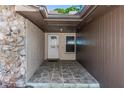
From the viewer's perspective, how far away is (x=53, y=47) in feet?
41.5

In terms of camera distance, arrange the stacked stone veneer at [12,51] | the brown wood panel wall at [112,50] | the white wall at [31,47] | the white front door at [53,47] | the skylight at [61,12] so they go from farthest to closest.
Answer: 1. the white front door at [53,47]
2. the skylight at [61,12]
3. the white wall at [31,47]
4. the stacked stone veneer at [12,51]
5. the brown wood panel wall at [112,50]

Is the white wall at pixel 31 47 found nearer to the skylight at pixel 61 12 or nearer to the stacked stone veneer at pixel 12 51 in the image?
the stacked stone veneer at pixel 12 51

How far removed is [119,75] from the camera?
3.63 metres

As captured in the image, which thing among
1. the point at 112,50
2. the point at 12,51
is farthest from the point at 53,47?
the point at 112,50

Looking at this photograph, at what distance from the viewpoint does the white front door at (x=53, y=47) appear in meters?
12.6

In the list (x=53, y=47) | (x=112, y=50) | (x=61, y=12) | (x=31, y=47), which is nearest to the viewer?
(x=112, y=50)

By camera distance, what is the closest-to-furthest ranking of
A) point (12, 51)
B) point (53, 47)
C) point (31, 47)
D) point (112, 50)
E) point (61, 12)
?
1. point (112, 50)
2. point (12, 51)
3. point (31, 47)
4. point (61, 12)
5. point (53, 47)

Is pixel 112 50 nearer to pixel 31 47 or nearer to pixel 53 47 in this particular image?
pixel 31 47

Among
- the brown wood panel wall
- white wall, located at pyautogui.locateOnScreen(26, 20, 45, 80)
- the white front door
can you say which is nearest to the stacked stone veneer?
white wall, located at pyautogui.locateOnScreen(26, 20, 45, 80)

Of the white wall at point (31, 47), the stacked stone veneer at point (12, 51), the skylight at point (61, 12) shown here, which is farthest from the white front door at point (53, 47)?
the stacked stone veneer at point (12, 51)

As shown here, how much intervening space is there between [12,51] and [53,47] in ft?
24.3

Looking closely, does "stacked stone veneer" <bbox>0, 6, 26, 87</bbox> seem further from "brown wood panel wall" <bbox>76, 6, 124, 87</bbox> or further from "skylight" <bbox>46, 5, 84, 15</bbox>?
"brown wood panel wall" <bbox>76, 6, 124, 87</bbox>

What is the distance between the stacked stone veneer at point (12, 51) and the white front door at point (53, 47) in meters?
7.28
